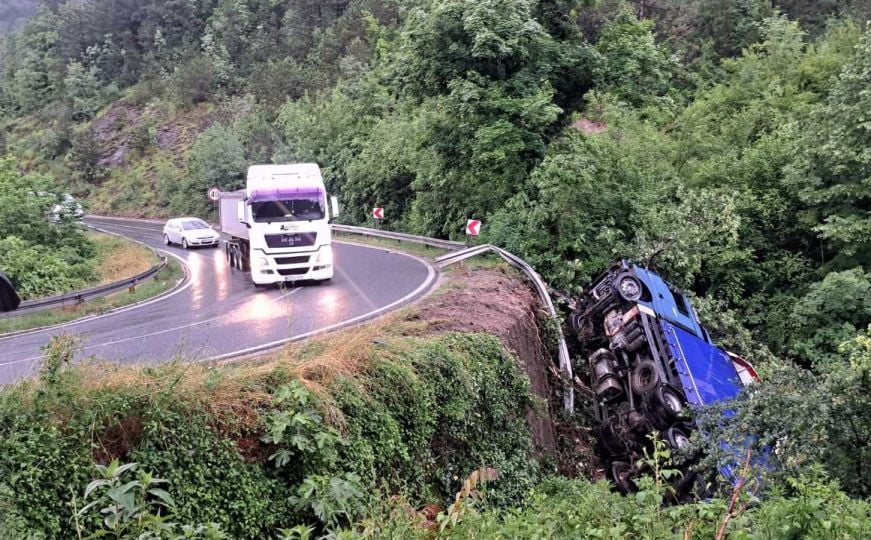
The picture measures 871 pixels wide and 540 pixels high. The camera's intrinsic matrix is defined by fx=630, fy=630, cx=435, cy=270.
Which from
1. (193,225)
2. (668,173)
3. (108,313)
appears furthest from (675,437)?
(193,225)

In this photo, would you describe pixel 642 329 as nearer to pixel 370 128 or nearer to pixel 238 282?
pixel 238 282

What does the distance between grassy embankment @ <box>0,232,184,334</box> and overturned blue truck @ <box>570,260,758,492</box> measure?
1208 cm

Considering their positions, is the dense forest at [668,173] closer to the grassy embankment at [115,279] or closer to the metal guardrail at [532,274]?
the metal guardrail at [532,274]

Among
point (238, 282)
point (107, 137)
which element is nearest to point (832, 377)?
point (238, 282)

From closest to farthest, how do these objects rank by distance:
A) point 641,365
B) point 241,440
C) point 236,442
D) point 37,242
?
point 236,442
point 241,440
point 641,365
point 37,242

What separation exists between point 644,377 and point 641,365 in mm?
276

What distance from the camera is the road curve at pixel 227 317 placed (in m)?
10.6

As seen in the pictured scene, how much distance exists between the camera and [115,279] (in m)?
21.2

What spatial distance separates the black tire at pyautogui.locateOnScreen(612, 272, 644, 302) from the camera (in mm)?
15266

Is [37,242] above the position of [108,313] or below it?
above

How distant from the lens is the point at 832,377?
365 inches

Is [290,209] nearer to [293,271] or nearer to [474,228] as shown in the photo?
[293,271]

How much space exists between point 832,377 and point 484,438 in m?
5.21

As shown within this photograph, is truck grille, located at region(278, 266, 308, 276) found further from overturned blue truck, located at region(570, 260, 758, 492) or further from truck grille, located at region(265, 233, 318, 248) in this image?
overturned blue truck, located at region(570, 260, 758, 492)
